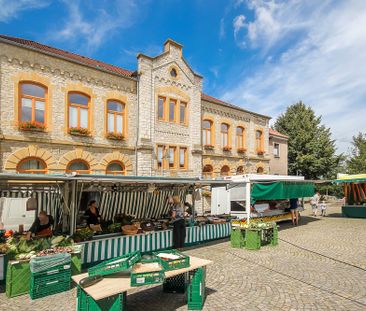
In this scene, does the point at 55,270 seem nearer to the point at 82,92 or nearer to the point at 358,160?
the point at 82,92

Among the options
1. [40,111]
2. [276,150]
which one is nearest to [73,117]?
[40,111]

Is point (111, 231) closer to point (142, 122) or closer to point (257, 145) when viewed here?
point (142, 122)

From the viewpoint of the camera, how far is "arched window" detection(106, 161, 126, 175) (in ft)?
53.1

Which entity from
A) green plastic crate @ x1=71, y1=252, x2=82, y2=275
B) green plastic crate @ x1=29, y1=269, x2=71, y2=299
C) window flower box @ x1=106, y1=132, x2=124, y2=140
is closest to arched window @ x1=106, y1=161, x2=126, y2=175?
window flower box @ x1=106, y1=132, x2=124, y2=140

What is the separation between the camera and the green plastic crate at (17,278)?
5.99 m

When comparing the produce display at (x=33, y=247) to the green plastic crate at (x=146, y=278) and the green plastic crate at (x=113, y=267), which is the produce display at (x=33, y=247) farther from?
the green plastic crate at (x=146, y=278)

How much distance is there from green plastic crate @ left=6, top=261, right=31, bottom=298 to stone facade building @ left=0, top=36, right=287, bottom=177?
323 inches

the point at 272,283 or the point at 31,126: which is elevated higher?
the point at 31,126

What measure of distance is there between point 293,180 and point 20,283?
13569 mm

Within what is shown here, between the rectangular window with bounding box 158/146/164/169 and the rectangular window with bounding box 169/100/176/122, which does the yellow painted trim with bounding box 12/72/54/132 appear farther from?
the rectangular window with bounding box 169/100/176/122

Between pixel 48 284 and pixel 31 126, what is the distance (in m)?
9.51

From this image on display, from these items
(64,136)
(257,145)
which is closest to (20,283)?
(64,136)

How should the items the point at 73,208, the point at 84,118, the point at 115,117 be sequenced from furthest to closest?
the point at 115,117, the point at 84,118, the point at 73,208

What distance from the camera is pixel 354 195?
21.1m
